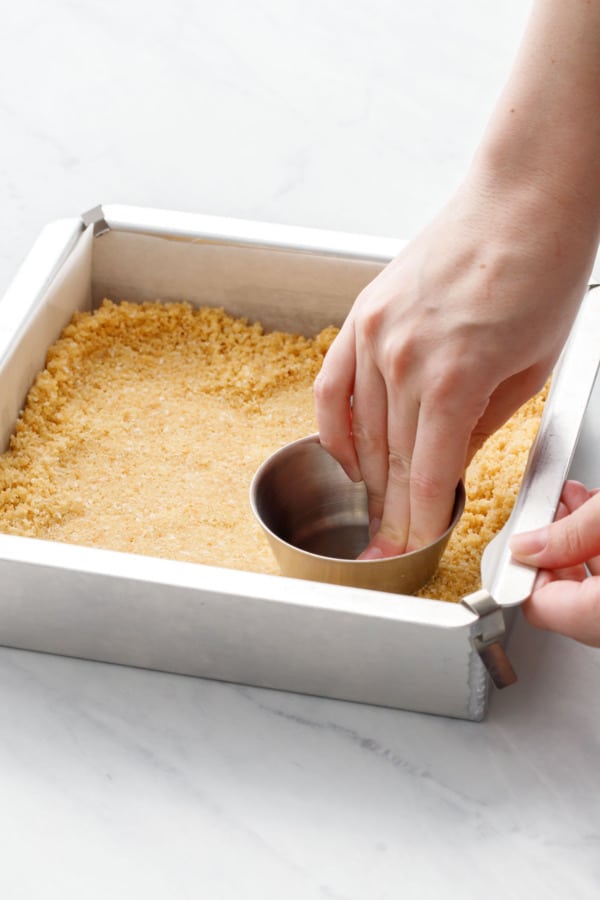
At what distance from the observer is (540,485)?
89 cm

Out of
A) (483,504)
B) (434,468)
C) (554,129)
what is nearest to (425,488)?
(434,468)

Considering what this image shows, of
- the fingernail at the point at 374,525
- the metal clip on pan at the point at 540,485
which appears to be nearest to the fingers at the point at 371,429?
the fingernail at the point at 374,525

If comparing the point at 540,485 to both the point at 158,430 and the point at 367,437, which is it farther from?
the point at 158,430

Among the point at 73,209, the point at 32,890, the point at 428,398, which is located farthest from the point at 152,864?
the point at 73,209

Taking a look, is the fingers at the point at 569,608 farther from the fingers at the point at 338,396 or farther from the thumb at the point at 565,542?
the fingers at the point at 338,396

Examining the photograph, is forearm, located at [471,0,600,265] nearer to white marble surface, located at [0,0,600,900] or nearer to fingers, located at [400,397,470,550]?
fingers, located at [400,397,470,550]

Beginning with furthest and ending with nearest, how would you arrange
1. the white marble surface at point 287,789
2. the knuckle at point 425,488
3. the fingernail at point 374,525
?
the fingernail at point 374,525 → the knuckle at point 425,488 → the white marble surface at point 287,789

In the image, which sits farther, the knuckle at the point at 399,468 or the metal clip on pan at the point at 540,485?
the knuckle at the point at 399,468

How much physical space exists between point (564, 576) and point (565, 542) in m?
0.04

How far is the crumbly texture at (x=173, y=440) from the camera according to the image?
0.98 metres

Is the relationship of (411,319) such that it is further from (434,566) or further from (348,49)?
(348,49)

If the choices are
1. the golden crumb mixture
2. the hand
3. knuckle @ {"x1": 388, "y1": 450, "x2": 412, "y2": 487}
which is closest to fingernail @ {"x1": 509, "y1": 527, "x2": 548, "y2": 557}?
the hand

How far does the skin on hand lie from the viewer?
0.77 m

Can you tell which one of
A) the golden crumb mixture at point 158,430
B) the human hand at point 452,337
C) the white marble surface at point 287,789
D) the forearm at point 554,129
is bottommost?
the white marble surface at point 287,789
